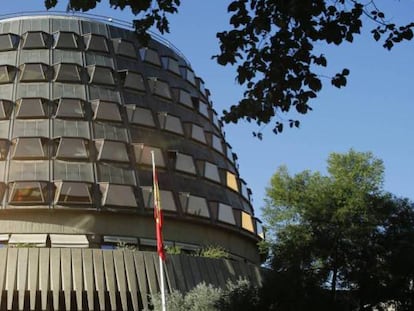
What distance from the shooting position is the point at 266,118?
12703mm

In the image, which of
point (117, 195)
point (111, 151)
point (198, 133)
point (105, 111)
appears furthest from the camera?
point (198, 133)

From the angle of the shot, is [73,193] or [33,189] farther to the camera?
[73,193]

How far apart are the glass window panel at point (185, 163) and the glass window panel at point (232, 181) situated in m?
3.42

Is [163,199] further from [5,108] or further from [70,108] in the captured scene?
[5,108]

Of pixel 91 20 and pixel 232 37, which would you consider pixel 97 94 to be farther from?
pixel 232 37

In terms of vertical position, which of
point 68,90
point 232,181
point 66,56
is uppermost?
point 66,56

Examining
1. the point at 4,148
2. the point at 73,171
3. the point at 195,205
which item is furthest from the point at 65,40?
the point at 195,205

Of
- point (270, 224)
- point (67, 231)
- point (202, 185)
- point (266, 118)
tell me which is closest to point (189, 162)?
point (202, 185)

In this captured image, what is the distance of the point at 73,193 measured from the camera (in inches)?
1387

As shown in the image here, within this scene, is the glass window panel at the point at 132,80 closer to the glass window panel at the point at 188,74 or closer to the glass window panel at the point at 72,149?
the glass window panel at the point at 188,74

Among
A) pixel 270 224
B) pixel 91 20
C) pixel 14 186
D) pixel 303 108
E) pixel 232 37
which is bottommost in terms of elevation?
pixel 303 108

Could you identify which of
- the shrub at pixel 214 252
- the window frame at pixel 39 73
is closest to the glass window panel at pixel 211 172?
the shrub at pixel 214 252

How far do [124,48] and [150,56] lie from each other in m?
1.84

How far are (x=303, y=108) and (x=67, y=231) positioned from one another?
23978 mm
